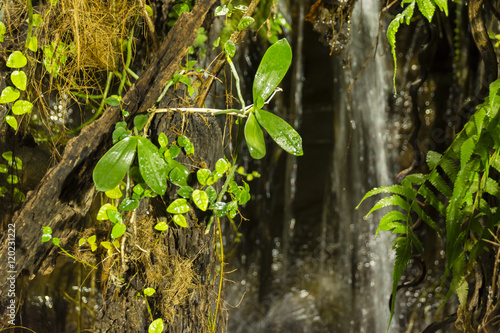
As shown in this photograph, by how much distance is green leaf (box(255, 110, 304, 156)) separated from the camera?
0.90 m

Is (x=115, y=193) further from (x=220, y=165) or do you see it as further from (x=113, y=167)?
(x=220, y=165)

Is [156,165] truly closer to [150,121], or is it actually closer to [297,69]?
[150,121]

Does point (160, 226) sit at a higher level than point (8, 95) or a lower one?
lower

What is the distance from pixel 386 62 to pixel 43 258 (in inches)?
75.1

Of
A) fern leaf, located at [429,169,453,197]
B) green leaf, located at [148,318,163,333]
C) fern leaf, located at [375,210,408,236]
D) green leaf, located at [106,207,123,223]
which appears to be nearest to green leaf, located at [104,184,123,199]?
green leaf, located at [106,207,123,223]

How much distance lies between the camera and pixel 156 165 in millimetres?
883

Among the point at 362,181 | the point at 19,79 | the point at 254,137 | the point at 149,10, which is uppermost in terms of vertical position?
the point at 149,10

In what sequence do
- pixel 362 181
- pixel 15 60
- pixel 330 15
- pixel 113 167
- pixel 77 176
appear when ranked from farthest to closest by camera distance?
pixel 362 181 → pixel 330 15 → pixel 15 60 → pixel 77 176 → pixel 113 167

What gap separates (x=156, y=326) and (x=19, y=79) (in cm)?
71

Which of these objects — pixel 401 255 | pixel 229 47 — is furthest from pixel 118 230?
pixel 401 255

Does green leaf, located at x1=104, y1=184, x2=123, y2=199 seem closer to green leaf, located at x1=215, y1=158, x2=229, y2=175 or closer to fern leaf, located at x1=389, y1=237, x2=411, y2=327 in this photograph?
green leaf, located at x1=215, y1=158, x2=229, y2=175

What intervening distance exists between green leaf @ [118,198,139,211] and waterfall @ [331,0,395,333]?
1533 millimetres

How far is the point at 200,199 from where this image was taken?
0.92 m

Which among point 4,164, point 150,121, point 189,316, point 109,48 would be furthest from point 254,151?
point 4,164
